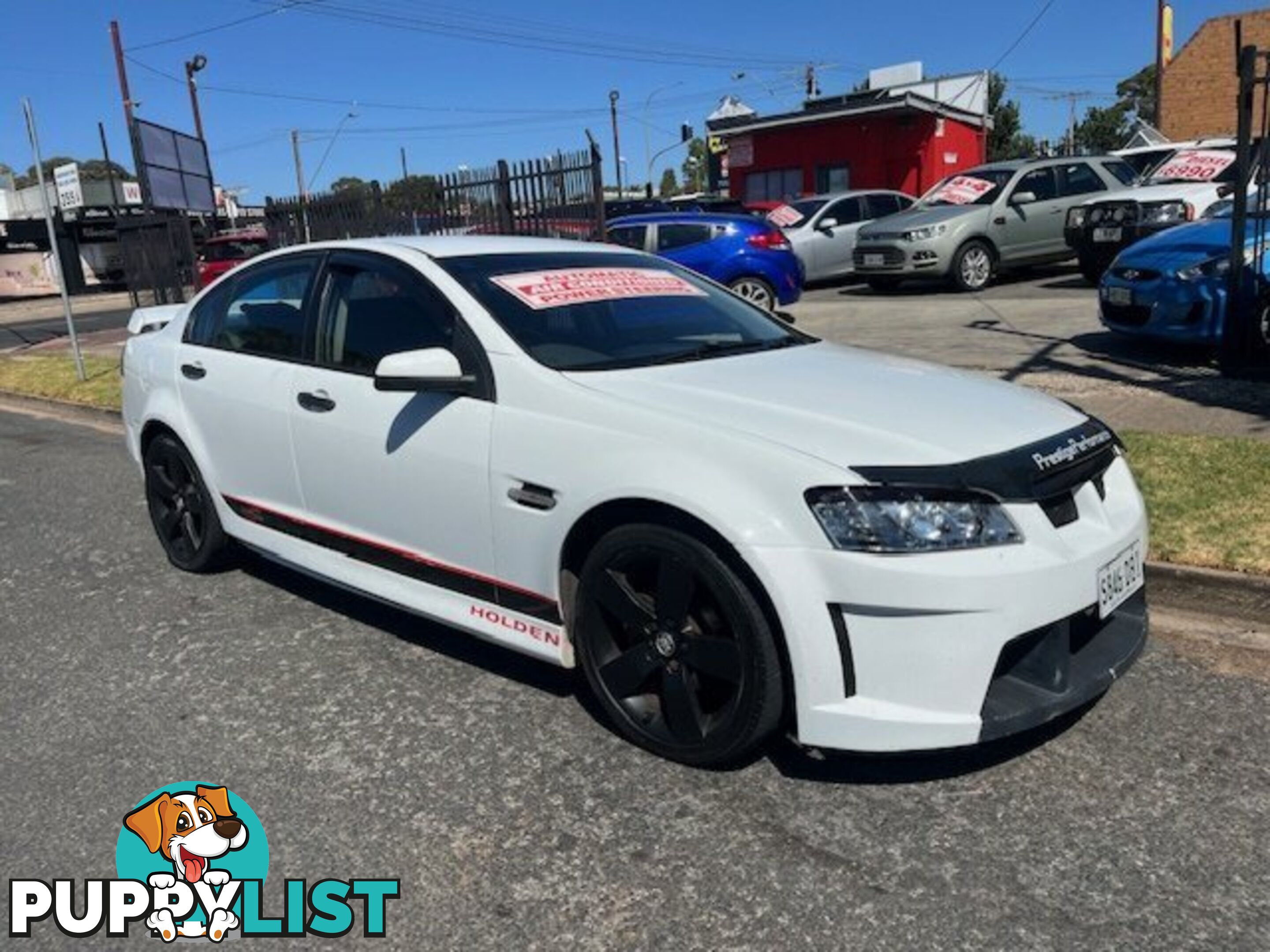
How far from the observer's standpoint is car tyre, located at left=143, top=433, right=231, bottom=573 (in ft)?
15.7

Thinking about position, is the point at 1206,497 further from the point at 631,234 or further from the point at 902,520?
the point at 631,234

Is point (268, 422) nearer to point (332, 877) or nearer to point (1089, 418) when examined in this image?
point (332, 877)

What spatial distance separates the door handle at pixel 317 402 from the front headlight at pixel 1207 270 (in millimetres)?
6619

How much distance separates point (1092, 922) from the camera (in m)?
A: 2.37

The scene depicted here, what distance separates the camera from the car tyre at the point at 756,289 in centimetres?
1254

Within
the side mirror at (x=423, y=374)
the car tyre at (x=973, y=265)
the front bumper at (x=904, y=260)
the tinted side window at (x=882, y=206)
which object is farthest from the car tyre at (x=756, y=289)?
the side mirror at (x=423, y=374)

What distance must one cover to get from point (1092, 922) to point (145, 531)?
524 cm

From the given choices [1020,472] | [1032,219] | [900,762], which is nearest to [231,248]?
[1032,219]

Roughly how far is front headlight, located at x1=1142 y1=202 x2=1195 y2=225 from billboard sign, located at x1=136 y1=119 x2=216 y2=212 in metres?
14.6

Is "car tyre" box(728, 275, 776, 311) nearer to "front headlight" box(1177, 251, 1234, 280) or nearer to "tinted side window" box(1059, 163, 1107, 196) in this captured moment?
"tinted side window" box(1059, 163, 1107, 196)

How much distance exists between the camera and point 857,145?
2580cm

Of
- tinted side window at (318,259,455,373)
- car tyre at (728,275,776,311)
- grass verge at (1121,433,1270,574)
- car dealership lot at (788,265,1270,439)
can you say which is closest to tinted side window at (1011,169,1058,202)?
car dealership lot at (788,265,1270,439)

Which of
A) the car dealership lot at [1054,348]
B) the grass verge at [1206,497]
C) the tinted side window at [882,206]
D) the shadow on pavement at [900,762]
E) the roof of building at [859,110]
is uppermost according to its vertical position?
the roof of building at [859,110]

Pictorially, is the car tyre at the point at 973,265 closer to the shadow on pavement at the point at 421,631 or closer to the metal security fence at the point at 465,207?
the metal security fence at the point at 465,207
